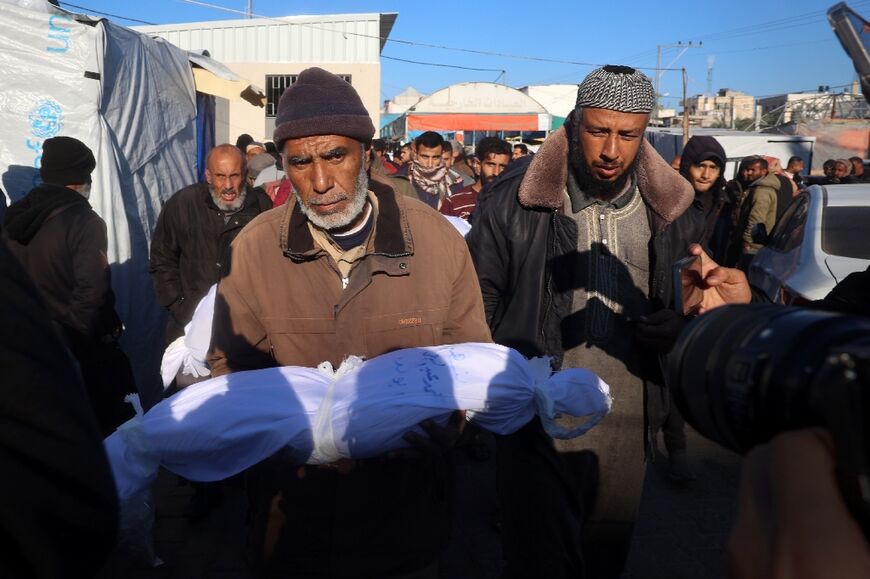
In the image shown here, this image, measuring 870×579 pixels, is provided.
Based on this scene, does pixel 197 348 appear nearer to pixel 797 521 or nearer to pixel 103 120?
pixel 797 521

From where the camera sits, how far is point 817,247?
5582 mm

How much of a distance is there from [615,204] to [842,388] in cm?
236

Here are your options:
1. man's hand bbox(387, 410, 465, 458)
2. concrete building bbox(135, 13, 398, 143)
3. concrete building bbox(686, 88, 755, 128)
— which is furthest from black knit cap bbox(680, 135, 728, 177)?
concrete building bbox(686, 88, 755, 128)

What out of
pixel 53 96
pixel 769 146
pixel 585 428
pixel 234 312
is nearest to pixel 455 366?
pixel 585 428

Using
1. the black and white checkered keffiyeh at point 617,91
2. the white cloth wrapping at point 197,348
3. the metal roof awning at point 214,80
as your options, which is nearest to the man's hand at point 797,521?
the black and white checkered keffiyeh at point 617,91

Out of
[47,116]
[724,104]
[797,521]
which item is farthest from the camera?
[724,104]

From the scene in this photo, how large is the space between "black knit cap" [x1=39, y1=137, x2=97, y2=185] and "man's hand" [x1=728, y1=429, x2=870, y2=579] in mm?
4292

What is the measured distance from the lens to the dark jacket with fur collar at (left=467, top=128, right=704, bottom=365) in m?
3.03

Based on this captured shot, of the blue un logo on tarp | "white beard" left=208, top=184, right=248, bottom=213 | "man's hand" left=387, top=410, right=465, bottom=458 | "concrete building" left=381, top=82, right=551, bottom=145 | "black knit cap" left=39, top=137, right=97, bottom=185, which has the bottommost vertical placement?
"man's hand" left=387, top=410, right=465, bottom=458

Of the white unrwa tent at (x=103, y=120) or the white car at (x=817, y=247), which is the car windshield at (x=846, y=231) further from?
the white unrwa tent at (x=103, y=120)

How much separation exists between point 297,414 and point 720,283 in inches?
55.1

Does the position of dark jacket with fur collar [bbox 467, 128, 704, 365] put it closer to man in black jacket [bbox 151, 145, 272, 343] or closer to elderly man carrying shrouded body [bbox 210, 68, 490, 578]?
elderly man carrying shrouded body [bbox 210, 68, 490, 578]

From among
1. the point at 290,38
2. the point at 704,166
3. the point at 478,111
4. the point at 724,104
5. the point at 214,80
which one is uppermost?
the point at 724,104

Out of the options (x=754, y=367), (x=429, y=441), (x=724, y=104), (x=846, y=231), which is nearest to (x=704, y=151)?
(x=846, y=231)
